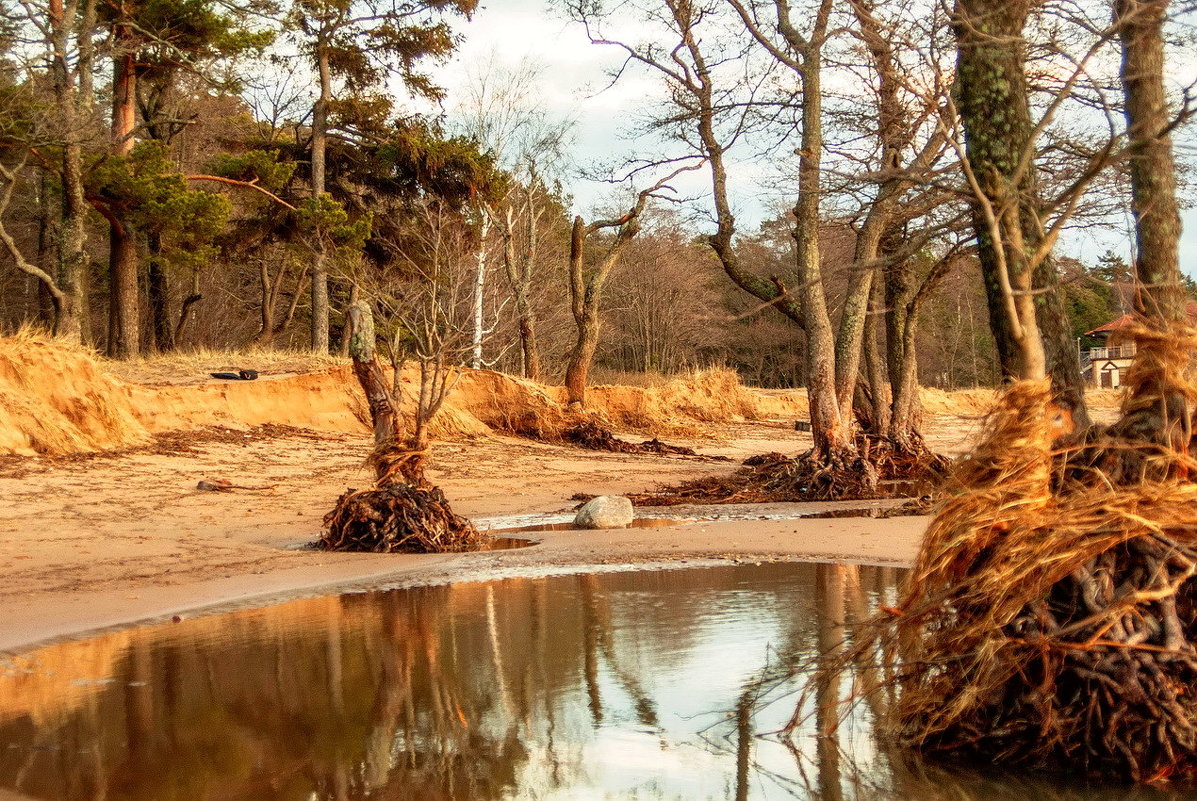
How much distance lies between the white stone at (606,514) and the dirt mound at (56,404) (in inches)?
278

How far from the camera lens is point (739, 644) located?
7.47m

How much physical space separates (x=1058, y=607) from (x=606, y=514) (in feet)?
28.7

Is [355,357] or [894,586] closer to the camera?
[894,586]

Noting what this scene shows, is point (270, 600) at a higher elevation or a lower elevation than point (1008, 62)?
lower

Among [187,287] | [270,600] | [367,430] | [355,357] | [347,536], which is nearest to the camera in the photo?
[270,600]

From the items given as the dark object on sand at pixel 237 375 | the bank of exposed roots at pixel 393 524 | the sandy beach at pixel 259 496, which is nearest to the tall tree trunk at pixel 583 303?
the sandy beach at pixel 259 496

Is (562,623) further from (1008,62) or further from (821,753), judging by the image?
(1008,62)

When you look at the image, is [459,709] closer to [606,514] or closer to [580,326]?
[606,514]

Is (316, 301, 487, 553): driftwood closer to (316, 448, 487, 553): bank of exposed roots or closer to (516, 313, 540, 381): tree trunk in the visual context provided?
(316, 448, 487, 553): bank of exposed roots

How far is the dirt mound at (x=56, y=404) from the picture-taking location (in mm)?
14945

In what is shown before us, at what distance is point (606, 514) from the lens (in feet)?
43.9

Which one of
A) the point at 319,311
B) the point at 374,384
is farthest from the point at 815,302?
the point at 319,311

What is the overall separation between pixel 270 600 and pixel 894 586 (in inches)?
201

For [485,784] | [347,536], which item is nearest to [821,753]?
[485,784]
